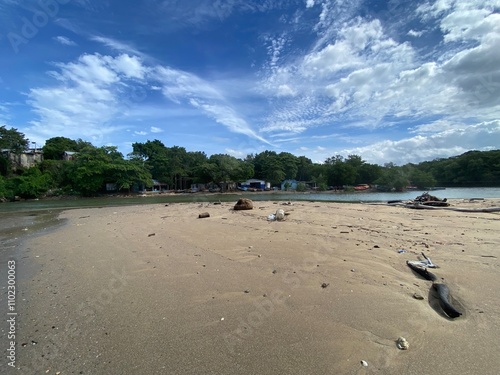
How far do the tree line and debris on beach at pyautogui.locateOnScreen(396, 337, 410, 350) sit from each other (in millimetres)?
51311

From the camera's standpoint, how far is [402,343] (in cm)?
267

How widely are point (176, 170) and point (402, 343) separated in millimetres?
63883

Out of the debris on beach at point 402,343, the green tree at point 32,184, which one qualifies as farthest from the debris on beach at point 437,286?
the green tree at point 32,184

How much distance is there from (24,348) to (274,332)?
2905 millimetres

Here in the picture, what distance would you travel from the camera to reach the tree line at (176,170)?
4488cm

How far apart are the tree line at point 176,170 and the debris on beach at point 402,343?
51.3 meters

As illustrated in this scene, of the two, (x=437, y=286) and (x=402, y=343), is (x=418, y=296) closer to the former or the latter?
(x=437, y=286)

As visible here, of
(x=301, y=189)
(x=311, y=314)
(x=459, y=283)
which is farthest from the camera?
(x=301, y=189)

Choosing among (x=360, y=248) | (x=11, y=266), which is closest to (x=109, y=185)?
(x=11, y=266)

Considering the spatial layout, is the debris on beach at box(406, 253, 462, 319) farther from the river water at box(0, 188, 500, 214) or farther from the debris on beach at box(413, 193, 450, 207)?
the river water at box(0, 188, 500, 214)

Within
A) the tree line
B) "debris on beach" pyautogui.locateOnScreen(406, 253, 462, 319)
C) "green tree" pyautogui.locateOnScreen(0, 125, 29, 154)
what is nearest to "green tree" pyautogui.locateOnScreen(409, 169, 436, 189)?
the tree line

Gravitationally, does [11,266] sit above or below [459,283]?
below

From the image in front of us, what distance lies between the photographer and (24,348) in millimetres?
2773

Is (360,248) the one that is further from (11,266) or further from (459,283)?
(11,266)
